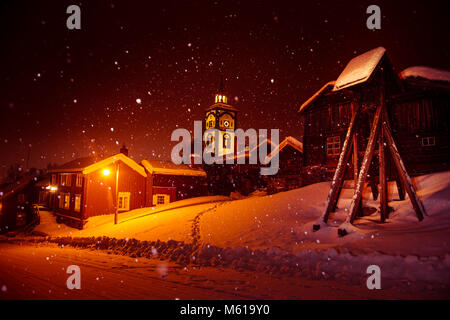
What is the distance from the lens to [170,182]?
27.3 metres

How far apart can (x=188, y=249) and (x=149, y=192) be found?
57.8 ft

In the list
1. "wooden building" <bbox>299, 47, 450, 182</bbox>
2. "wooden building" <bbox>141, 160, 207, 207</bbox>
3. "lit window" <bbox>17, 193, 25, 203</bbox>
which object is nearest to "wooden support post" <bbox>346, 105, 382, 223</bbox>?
"wooden building" <bbox>299, 47, 450, 182</bbox>

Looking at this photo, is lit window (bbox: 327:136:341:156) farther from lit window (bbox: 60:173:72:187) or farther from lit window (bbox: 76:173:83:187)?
lit window (bbox: 60:173:72:187)

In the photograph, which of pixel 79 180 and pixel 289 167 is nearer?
pixel 79 180

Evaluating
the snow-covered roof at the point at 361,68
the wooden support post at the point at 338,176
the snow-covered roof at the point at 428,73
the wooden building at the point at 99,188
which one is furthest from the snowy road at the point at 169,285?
the wooden building at the point at 99,188

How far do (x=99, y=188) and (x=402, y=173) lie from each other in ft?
73.4

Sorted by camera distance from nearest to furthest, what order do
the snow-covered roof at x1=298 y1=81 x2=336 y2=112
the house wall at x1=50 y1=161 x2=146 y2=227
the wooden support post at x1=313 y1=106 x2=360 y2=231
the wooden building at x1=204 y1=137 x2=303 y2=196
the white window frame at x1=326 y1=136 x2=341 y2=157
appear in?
the wooden support post at x1=313 y1=106 x2=360 y2=231
the snow-covered roof at x1=298 y1=81 x2=336 y2=112
the white window frame at x1=326 y1=136 x2=341 y2=157
the house wall at x1=50 y1=161 x2=146 y2=227
the wooden building at x1=204 y1=137 x2=303 y2=196

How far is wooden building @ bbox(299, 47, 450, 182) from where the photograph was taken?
32.3ft

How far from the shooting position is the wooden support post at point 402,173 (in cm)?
830

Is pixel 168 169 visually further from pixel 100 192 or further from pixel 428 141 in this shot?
pixel 428 141

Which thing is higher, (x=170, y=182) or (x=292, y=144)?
(x=292, y=144)

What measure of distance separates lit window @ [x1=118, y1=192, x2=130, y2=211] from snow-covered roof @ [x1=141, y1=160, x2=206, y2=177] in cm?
338

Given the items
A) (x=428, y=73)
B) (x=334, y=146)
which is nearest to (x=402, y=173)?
(x=428, y=73)
